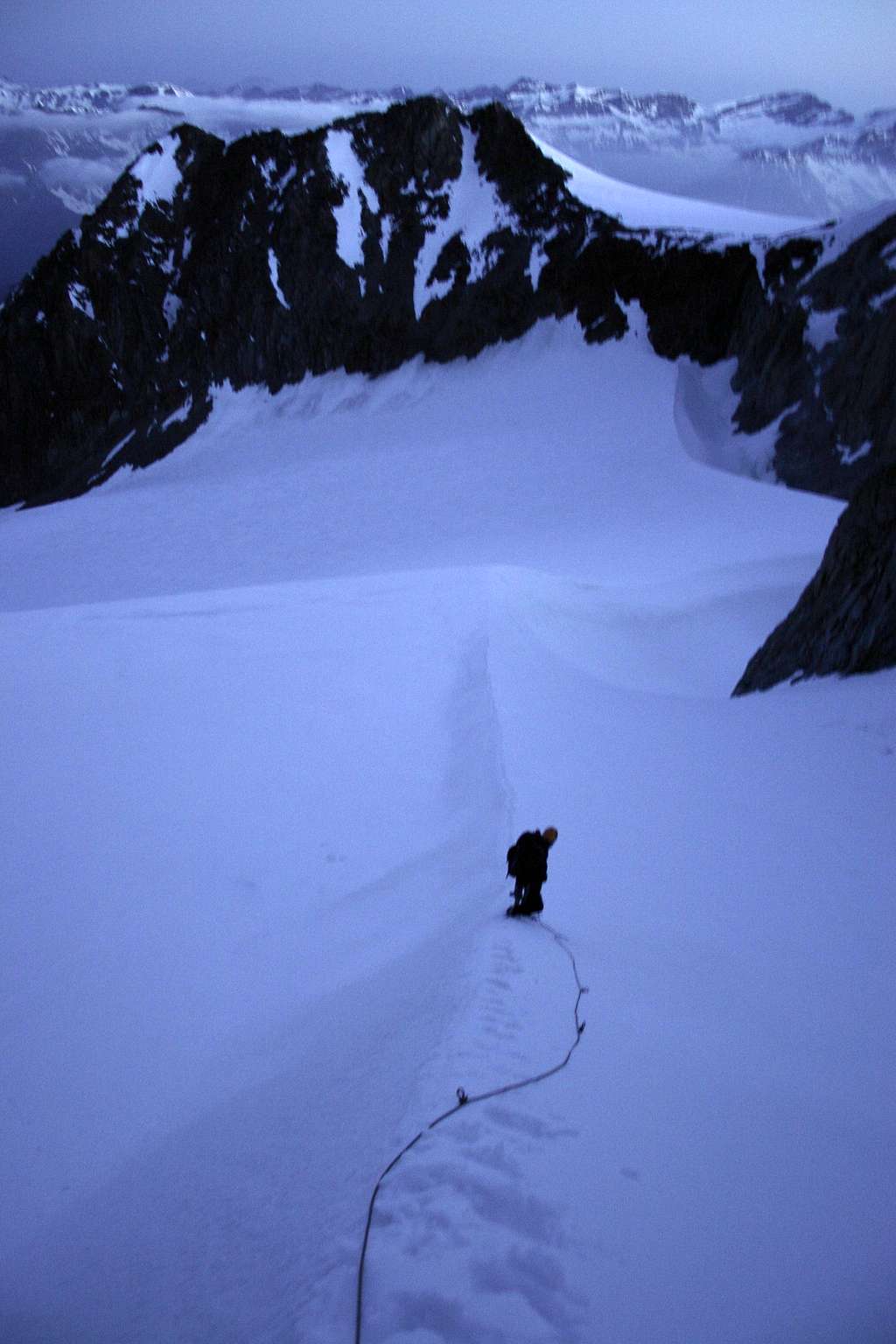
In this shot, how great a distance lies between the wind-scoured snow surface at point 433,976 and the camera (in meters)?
2.97

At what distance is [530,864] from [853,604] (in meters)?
7.88

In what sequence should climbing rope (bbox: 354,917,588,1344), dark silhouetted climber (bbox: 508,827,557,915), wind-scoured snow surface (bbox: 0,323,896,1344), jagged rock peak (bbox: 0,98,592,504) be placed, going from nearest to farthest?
climbing rope (bbox: 354,917,588,1344), wind-scoured snow surface (bbox: 0,323,896,1344), dark silhouetted climber (bbox: 508,827,557,915), jagged rock peak (bbox: 0,98,592,504)

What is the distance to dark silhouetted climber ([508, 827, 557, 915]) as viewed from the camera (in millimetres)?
5578

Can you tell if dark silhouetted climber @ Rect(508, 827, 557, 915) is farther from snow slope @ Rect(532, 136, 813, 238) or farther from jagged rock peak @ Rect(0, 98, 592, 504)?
snow slope @ Rect(532, 136, 813, 238)

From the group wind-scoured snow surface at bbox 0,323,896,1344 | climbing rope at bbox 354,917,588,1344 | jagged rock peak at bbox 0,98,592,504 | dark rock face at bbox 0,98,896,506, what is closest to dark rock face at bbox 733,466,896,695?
wind-scoured snow surface at bbox 0,323,896,1344

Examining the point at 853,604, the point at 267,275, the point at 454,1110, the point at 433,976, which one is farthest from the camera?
the point at 267,275

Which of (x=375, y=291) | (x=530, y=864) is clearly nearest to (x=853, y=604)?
(x=530, y=864)

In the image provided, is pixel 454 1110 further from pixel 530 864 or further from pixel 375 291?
pixel 375 291

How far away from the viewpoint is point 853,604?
1062 cm

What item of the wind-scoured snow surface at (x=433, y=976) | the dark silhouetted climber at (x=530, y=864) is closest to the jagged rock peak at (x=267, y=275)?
the wind-scoured snow surface at (x=433, y=976)

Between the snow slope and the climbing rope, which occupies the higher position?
the snow slope

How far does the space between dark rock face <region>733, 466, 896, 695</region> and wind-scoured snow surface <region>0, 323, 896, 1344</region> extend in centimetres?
65

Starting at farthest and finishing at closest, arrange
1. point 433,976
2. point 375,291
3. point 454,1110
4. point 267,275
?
point 267,275
point 375,291
point 433,976
point 454,1110

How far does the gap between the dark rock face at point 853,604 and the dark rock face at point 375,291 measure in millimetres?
19642
